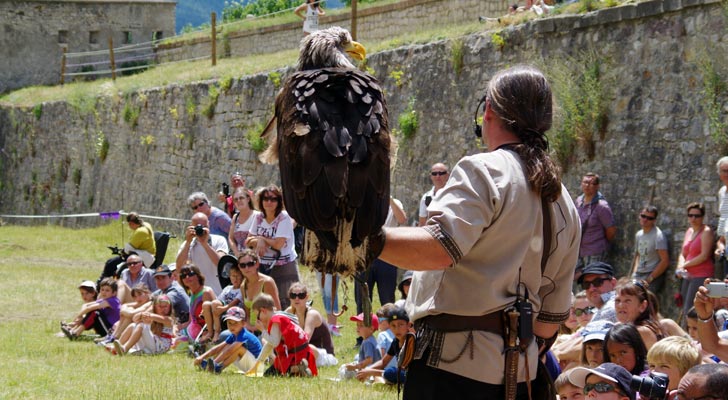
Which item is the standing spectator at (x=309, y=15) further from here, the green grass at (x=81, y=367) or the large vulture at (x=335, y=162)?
the large vulture at (x=335, y=162)

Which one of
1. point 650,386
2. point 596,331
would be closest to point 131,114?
point 596,331

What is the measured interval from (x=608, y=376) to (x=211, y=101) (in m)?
17.6

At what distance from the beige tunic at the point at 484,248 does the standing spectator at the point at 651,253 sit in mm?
7043

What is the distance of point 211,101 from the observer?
70.7 feet

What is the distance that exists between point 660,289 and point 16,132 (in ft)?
84.2

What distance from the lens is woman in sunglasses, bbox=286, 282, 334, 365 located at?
896cm

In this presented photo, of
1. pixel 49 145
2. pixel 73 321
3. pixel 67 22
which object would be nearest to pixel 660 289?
pixel 73 321

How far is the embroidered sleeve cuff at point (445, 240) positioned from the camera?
2967 millimetres

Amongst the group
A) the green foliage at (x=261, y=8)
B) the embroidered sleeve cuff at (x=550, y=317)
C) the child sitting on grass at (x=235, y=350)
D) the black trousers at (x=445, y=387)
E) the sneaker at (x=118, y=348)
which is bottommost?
the sneaker at (x=118, y=348)

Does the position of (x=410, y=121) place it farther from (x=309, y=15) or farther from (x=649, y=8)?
(x=649, y=8)

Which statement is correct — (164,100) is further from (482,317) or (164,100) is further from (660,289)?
(482,317)

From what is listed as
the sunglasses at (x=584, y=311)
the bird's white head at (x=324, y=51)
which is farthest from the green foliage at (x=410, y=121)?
the bird's white head at (x=324, y=51)

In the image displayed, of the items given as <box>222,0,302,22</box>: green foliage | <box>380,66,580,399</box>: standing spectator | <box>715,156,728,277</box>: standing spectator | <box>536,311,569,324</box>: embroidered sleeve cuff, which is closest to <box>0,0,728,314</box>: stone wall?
<box>715,156,728,277</box>: standing spectator

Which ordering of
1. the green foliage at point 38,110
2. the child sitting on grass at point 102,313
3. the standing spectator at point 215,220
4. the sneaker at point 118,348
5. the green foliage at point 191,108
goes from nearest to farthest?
the sneaker at point 118,348
the child sitting on grass at point 102,313
the standing spectator at point 215,220
the green foliage at point 191,108
the green foliage at point 38,110
